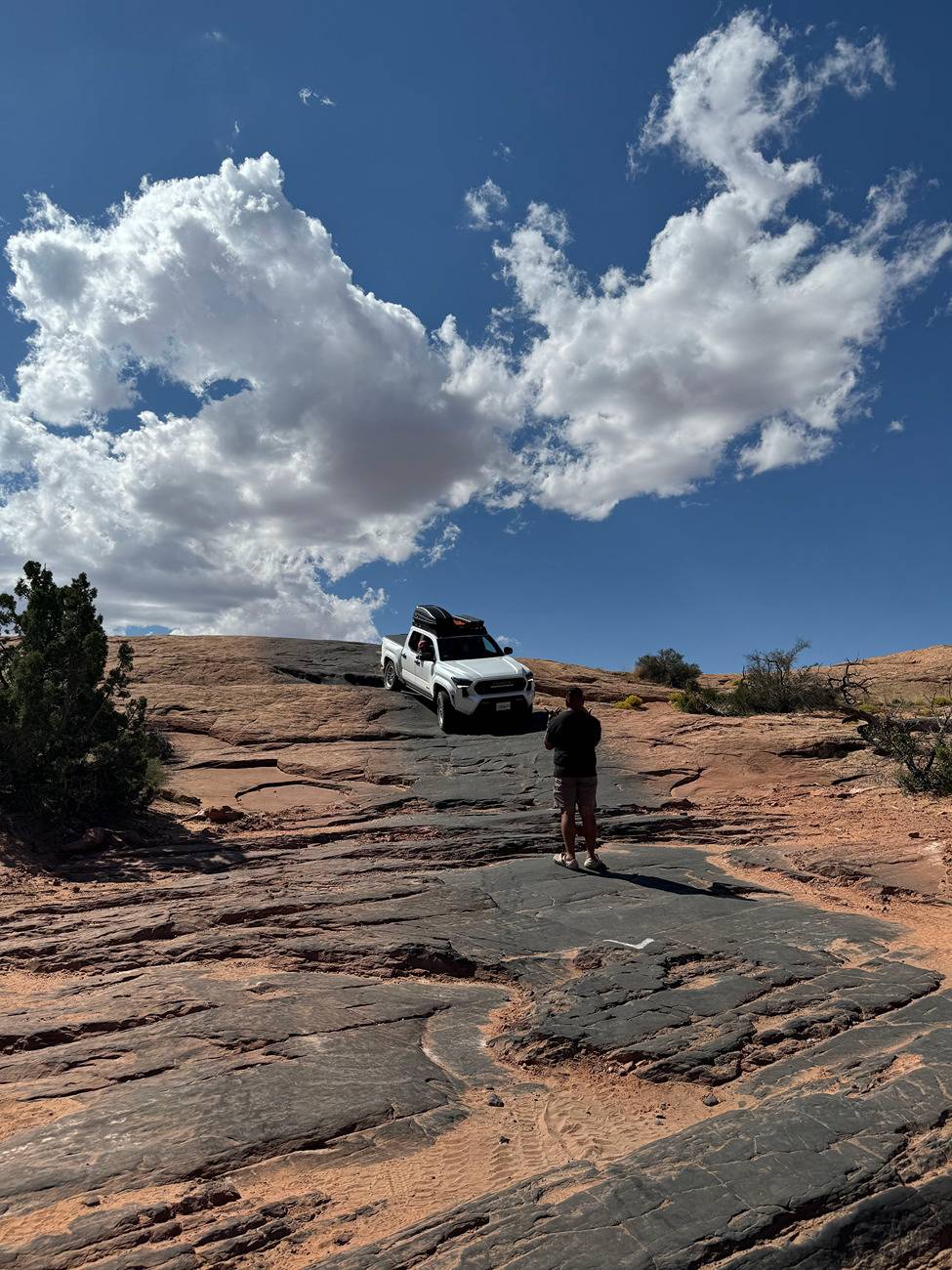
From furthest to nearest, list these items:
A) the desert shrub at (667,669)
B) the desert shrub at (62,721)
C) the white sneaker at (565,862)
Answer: the desert shrub at (667,669)
the desert shrub at (62,721)
the white sneaker at (565,862)

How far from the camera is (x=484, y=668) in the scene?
15961mm

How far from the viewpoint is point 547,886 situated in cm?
771

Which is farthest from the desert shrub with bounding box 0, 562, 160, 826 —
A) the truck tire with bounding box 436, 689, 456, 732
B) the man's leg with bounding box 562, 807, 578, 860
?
the man's leg with bounding box 562, 807, 578, 860

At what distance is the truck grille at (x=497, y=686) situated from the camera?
15474 millimetres

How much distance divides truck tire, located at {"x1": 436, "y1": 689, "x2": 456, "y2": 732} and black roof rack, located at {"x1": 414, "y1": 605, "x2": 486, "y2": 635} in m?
1.87

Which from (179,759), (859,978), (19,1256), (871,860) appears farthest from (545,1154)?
(179,759)

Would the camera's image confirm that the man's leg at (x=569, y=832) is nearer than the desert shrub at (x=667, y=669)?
Yes

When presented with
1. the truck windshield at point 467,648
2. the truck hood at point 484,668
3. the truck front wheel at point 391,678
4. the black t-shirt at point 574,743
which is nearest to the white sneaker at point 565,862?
the black t-shirt at point 574,743

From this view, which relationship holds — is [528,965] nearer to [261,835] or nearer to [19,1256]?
[19,1256]

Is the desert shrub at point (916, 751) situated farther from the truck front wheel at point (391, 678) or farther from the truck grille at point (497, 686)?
the truck front wheel at point (391, 678)

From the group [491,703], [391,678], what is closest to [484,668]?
[491,703]

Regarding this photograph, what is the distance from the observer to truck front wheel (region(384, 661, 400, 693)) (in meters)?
19.7

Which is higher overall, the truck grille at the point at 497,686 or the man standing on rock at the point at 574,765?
the truck grille at the point at 497,686

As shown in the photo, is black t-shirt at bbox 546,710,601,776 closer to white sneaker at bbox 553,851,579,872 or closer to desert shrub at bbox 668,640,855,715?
white sneaker at bbox 553,851,579,872
